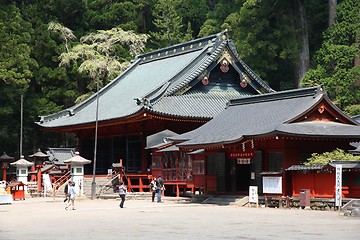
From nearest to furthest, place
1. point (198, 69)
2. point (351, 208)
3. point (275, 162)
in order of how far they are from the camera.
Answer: point (351, 208) → point (275, 162) → point (198, 69)

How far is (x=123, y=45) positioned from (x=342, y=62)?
780 inches

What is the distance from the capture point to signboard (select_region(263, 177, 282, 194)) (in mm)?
33000

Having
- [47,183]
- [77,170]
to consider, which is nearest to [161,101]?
[77,170]

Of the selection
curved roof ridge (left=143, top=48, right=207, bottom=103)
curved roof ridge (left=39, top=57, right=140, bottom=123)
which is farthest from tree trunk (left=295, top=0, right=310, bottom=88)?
curved roof ridge (left=39, top=57, right=140, bottom=123)

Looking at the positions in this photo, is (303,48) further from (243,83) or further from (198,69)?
(198,69)

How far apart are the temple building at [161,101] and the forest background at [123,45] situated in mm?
6413

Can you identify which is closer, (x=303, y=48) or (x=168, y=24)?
(x=303, y=48)

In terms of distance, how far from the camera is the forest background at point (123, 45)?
57.4 metres

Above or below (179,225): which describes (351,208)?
Answer: above

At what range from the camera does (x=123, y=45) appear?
64.6 metres

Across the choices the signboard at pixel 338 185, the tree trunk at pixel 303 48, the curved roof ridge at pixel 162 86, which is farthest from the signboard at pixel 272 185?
the tree trunk at pixel 303 48

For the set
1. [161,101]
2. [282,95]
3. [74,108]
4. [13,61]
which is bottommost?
[282,95]

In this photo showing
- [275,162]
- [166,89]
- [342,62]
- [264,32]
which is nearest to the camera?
[275,162]

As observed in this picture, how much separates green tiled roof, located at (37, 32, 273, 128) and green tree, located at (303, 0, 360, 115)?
6607 millimetres
